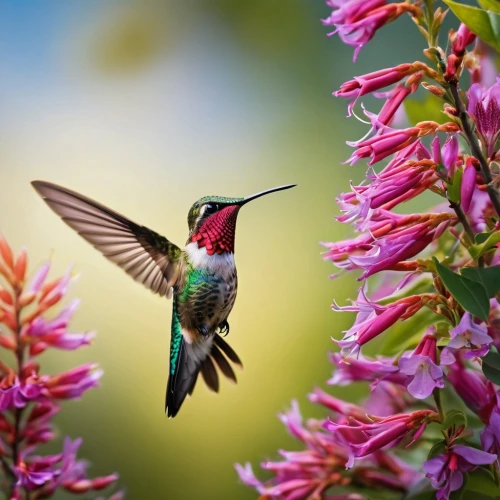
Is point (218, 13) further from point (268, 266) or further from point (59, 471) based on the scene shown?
point (59, 471)

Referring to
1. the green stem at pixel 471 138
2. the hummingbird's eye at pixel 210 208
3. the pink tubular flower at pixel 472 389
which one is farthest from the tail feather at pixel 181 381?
the green stem at pixel 471 138

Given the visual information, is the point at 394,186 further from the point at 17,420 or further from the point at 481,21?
the point at 17,420

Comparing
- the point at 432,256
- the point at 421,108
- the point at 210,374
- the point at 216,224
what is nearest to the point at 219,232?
the point at 216,224

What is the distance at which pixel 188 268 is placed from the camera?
1688 mm

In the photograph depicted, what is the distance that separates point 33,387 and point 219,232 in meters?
0.48

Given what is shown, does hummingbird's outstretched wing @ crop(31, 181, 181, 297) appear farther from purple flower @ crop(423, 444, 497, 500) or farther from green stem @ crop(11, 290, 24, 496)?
purple flower @ crop(423, 444, 497, 500)

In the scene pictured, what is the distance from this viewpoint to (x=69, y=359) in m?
4.04

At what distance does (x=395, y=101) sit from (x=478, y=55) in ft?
0.99

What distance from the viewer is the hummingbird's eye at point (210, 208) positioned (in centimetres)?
163

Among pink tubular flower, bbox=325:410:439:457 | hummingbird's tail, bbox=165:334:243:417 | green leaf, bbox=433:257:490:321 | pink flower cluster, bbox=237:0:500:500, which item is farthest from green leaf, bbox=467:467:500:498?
hummingbird's tail, bbox=165:334:243:417

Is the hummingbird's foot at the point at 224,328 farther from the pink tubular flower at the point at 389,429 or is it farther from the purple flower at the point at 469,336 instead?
the purple flower at the point at 469,336

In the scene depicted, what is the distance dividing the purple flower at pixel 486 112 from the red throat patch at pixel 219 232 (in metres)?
0.57

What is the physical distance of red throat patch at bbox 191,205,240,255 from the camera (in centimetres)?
161

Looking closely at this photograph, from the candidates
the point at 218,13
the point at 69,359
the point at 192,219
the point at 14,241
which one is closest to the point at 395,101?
the point at 192,219
